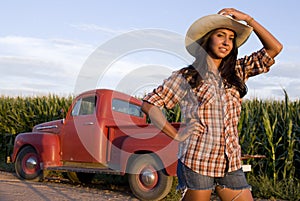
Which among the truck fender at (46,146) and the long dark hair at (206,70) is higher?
the long dark hair at (206,70)

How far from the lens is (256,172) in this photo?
426 inches

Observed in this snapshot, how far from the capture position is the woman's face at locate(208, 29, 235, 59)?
10.5 feet

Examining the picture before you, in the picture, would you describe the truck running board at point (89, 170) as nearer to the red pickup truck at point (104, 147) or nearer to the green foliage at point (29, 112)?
the red pickup truck at point (104, 147)

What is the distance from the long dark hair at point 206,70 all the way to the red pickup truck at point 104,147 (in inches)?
197

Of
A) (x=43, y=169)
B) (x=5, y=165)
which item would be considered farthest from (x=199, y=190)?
(x=5, y=165)

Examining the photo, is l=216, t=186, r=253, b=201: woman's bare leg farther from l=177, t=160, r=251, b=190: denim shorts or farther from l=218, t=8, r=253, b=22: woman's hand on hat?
l=218, t=8, r=253, b=22: woman's hand on hat

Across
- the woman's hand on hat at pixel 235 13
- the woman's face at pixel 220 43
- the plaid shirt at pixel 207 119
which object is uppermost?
the woman's hand on hat at pixel 235 13

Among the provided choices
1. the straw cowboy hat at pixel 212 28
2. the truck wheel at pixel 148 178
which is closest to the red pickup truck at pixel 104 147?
the truck wheel at pixel 148 178

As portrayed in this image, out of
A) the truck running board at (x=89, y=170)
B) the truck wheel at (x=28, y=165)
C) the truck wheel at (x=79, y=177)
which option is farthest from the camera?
the truck wheel at (x=79, y=177)

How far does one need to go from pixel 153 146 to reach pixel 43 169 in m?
3.48

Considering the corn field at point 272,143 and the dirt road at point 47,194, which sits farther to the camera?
the corn field at point 272,143

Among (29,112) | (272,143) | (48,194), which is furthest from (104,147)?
(29,112)

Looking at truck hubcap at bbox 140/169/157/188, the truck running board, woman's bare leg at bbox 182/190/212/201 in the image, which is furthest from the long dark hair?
the truck running board

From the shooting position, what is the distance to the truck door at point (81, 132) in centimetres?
1011
